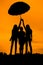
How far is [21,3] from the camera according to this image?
71.1 feet

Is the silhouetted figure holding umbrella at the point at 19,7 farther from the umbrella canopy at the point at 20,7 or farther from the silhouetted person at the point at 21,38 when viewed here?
the silhouetted person at the point at 21,38
